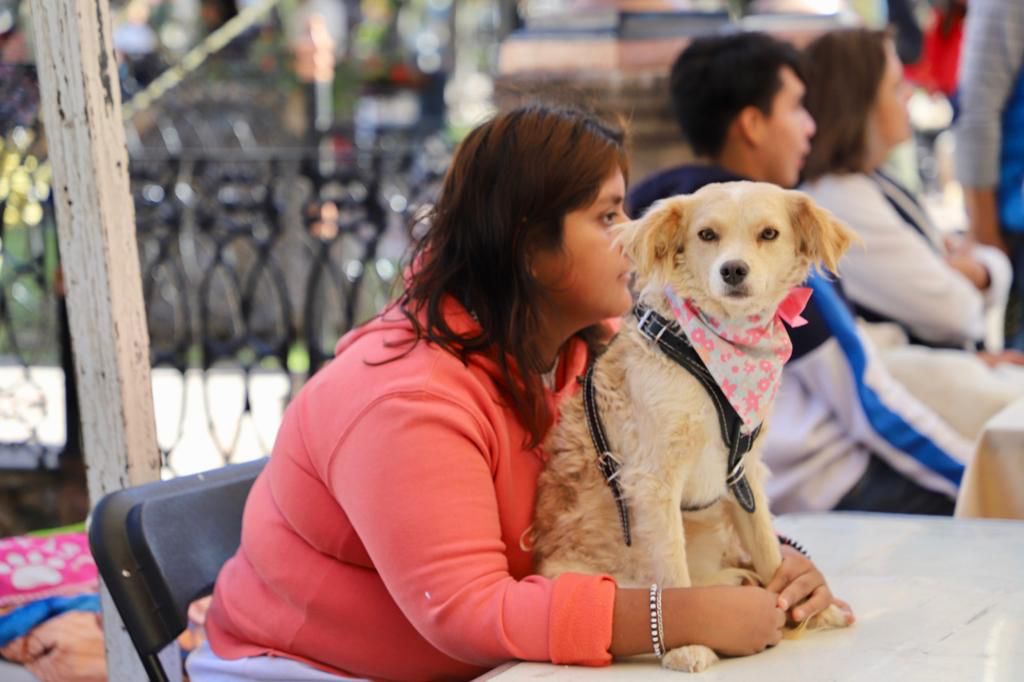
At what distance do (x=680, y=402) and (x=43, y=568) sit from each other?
1.56 meters

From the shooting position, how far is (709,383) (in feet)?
5.77

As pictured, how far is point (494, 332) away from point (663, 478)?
0.39 meters

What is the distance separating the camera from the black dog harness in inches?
69.5

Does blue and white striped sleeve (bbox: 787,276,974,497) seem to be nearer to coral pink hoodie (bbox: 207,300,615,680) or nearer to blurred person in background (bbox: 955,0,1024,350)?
coral pink hoodie (bbox: 207,300,615,680)

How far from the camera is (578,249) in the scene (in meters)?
2.05

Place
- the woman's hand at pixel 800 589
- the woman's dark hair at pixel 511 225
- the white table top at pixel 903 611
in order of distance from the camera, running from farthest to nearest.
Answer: the woman's dark hair at pixel 511 225, the woman's hand at pixel 800 589, the white table top at pixel 903 611

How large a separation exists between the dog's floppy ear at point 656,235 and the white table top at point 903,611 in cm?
55

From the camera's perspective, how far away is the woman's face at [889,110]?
4367mm

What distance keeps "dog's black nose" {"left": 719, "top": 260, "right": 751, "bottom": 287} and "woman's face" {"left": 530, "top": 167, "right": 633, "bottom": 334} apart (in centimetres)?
36

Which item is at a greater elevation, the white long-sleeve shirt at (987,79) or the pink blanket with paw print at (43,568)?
the white long-sleeve shirt at (987,79)

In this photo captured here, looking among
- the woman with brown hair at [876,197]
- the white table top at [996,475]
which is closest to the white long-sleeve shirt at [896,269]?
the woman with brown hair at [876,197]

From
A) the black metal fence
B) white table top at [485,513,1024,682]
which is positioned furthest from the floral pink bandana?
the black metal fence

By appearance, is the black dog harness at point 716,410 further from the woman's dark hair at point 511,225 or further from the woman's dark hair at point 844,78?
the woman's dark hair at point 844,78

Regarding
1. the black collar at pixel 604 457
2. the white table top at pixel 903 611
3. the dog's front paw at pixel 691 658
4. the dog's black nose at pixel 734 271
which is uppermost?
the dog's black nose at pixel 734 271
